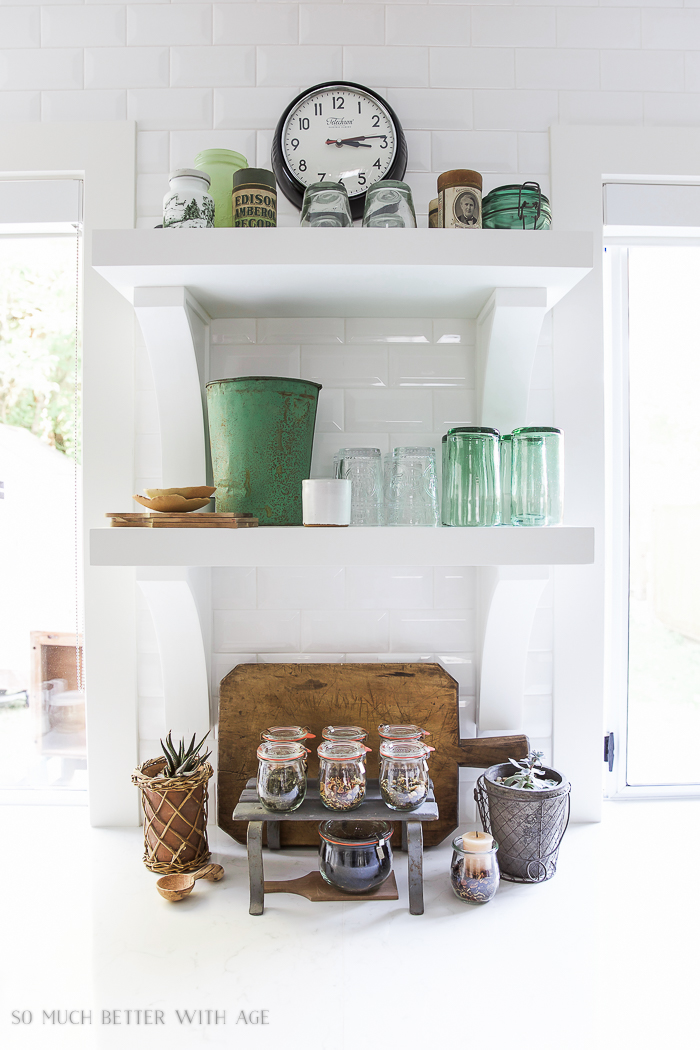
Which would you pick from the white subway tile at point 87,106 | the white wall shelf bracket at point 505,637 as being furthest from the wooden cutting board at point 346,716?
the white subway tile at point 87,106

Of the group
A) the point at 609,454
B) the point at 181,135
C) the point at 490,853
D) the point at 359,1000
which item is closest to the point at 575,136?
the point at 609,454

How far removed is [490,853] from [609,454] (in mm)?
830

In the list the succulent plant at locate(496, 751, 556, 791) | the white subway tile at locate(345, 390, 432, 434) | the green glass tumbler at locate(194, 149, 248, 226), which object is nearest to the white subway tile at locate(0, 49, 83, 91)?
the green glass tumbler at locate(194, 149, 248, 226)

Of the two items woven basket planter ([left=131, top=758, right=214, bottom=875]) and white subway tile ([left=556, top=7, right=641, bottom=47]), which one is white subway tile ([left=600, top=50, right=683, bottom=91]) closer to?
white subway tile ([left=556, top=7, right=641, bottom=47])

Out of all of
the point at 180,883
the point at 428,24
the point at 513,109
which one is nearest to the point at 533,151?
the point at 513,109

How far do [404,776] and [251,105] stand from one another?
1.24 metres

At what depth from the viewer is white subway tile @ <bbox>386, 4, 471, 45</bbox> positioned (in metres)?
1.28

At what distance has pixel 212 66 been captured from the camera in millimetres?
1276

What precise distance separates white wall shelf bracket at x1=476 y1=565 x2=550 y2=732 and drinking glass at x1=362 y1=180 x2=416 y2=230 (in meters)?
0.58

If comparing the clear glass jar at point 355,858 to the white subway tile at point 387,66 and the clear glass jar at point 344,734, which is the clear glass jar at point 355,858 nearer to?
the clear glass jar at point 344,734

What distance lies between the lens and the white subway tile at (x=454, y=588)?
1321mm

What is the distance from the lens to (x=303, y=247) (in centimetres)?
99

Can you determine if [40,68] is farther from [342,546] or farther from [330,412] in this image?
[342,546]

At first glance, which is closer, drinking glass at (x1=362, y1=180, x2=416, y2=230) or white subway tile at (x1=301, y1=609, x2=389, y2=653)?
drinking glass at (x1=362, y1=180, x2=416, y2=230)
